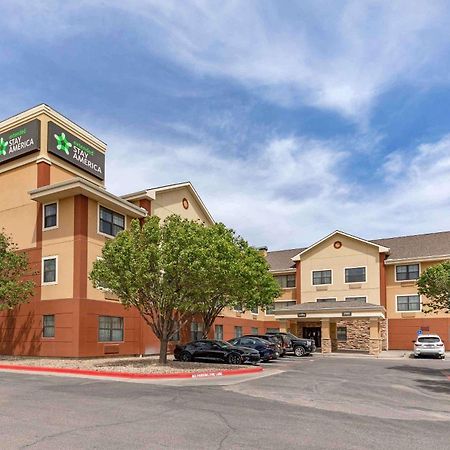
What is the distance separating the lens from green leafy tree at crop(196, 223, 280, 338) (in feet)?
74.0

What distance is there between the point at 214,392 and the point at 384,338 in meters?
35.6

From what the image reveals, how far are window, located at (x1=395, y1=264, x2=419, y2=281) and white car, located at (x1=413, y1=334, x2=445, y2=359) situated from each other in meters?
10.7

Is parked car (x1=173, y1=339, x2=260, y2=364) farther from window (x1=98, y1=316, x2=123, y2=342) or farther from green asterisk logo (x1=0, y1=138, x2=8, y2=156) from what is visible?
green asterisk logo (x1=0, y1=138, x2=8, y2=156)

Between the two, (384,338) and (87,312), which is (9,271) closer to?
(87,312)

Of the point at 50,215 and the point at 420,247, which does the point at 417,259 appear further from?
the point at 50,215

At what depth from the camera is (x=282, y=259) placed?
56.4 m

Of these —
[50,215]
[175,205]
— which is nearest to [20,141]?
[50,215]

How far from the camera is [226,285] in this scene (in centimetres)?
2552

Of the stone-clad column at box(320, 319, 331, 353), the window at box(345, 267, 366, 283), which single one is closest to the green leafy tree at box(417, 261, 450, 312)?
the stone-clad column at box(320, 319, 331, 353)

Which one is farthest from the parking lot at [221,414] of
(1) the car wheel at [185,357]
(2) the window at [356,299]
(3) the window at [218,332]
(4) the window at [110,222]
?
(2) the window at [356,299]

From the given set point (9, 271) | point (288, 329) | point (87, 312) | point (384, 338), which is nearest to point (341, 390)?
point (87, 312)

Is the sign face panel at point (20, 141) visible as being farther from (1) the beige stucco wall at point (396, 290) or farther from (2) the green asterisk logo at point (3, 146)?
(1) the beige stucco wall at point (396, 290)

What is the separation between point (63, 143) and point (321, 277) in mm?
28580

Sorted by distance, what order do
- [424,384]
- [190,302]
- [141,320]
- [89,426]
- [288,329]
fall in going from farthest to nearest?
[288,329], [141,320], [190,302], [424,384], [89,426]
